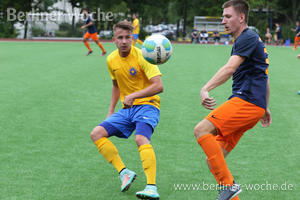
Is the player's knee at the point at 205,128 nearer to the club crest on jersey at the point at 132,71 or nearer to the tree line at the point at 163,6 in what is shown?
the club crest on jersey at the point at 132,71

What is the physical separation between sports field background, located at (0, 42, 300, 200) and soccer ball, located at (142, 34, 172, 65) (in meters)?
1.41

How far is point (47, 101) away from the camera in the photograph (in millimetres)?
9391

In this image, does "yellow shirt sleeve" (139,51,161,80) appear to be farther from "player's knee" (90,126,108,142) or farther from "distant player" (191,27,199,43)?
"distant player" (191,27,199,43)

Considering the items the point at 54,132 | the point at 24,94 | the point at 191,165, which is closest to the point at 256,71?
the point at 191,165

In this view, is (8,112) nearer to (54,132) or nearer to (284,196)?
(54,132)

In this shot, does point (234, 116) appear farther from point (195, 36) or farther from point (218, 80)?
point (195, 36)

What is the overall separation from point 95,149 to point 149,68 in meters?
1.84

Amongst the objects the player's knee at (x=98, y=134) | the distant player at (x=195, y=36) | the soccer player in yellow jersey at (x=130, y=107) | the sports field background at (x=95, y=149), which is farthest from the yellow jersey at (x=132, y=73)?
the distant player at (x=195, y=36)

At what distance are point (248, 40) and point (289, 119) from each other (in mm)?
4659

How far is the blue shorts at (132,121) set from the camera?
4621 mm

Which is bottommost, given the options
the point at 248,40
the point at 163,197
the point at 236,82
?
the point at 163,197

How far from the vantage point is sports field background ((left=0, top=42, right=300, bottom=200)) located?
462cm

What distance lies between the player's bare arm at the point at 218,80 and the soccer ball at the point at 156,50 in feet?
3.48

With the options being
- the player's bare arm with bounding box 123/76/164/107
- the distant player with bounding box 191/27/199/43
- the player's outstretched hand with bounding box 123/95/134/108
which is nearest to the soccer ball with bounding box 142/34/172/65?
the player's bare arm with bounding box 123/76/164/107
